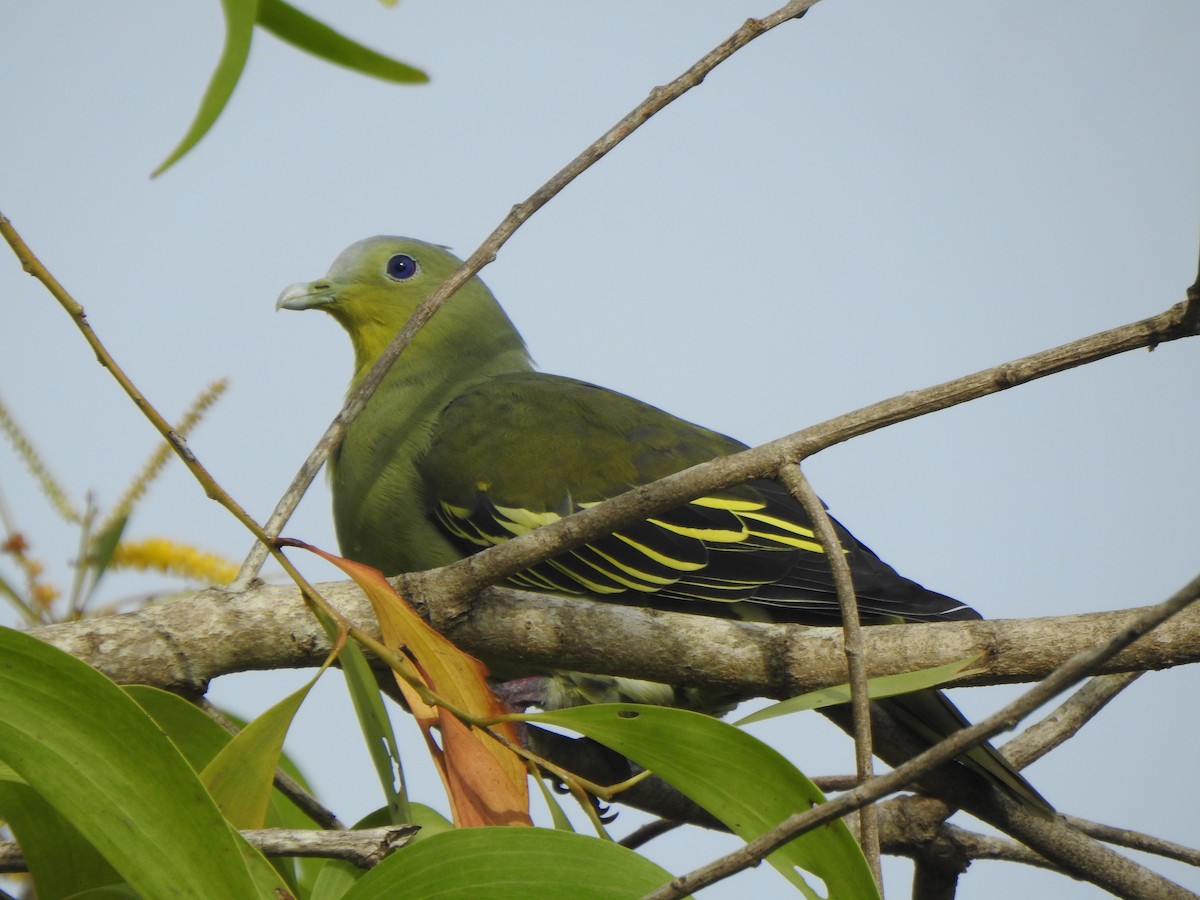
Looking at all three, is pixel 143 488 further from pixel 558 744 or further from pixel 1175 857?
pixel 1175 857

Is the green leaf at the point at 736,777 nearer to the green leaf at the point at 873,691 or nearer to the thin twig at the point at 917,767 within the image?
the green leaf at the point at 873,691

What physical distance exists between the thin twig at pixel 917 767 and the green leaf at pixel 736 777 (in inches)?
8.9

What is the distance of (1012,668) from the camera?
1731mm

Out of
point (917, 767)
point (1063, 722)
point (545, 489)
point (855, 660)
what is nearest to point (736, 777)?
point (855, 660)

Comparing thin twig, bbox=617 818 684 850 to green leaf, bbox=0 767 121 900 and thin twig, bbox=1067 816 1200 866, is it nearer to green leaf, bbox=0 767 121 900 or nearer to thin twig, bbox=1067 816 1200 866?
thin twig, bbox=1067 816 1200 866

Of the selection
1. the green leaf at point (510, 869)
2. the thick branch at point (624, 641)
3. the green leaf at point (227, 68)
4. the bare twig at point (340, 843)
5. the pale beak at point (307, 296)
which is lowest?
the green leaf at point (510, 869)

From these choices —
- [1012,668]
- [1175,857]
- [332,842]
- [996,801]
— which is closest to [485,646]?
[332,842]

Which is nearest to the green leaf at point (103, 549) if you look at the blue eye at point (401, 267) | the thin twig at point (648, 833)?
the thin twig at point (648, 833)

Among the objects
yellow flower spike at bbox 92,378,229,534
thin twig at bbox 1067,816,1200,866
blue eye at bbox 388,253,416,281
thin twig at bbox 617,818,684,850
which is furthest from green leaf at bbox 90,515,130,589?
blue eye at bbox 388,253,416,281

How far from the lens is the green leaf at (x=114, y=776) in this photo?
3.77 ft

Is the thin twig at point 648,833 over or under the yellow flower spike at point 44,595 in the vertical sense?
under

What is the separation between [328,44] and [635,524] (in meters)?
1.13

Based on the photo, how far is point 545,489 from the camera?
3.20 m

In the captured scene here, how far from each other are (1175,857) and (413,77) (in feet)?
6.09
